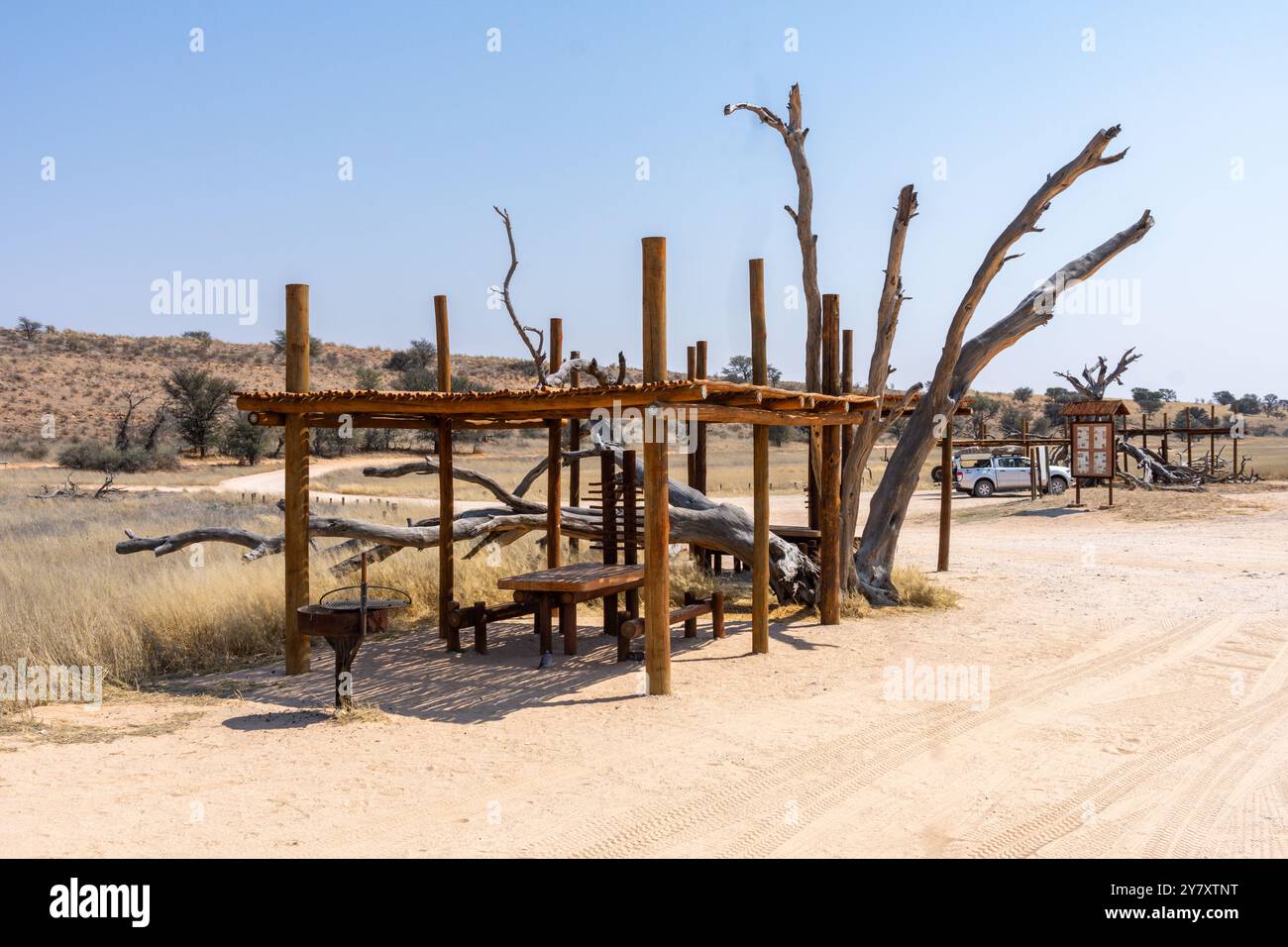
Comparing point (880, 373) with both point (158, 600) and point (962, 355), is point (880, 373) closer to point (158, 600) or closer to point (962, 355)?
point (962, 355)

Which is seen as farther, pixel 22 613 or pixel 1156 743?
pixel 22 613

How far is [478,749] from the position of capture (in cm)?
676

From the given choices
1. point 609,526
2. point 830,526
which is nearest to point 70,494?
point 609,526

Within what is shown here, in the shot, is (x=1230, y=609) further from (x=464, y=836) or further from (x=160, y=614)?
(x=160, y=614)

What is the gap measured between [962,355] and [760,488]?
4601mm

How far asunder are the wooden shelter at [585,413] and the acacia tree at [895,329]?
142 centimetres

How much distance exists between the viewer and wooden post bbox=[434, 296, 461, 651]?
1021cm

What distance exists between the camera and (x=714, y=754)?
6.65 metres

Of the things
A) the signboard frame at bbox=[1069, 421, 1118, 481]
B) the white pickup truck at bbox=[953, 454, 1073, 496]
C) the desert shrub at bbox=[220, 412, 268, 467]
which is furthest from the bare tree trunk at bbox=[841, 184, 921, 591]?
the desert shrub at bbox=[220, 412, 268, 467]

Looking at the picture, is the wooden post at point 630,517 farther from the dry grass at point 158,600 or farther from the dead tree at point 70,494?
the dead tree at point 70,494

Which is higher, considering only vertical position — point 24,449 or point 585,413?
point 585,413

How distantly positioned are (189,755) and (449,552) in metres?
4.18

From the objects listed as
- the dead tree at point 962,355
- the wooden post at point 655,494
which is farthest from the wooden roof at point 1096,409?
the wooden post at point 655,494
